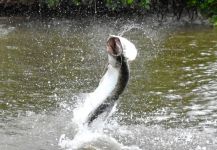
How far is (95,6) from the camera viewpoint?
18875mm

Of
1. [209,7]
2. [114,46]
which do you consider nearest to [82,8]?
[209,7]

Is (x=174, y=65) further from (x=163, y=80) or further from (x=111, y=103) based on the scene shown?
(x=111, y=103)

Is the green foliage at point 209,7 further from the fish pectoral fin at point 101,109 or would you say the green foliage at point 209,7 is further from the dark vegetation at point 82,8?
the dark vegetation at point 82,8

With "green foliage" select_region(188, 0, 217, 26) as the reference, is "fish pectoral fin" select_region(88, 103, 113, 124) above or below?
below

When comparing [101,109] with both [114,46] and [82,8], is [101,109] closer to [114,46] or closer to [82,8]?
[114,46]

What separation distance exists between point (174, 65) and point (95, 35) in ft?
13.4

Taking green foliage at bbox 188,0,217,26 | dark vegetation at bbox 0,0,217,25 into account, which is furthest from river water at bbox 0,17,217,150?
dark vegetation at bbox 0,0,217,25

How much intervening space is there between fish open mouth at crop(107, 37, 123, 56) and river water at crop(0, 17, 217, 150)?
1.83 metres

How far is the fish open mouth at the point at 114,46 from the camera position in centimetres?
499

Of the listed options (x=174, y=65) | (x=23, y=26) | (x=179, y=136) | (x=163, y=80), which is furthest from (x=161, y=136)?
(x=23, y=26)

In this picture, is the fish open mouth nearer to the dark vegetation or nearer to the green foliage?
the green foliage

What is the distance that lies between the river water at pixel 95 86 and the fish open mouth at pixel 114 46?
1.83m

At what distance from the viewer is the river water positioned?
7371 mm

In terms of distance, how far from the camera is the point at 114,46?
16.6 ft
